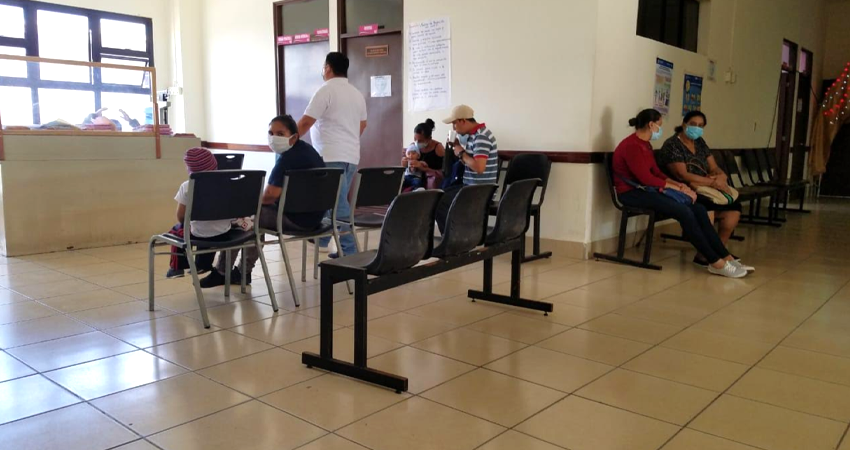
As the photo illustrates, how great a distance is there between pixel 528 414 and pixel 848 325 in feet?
6.95

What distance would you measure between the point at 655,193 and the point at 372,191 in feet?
6.94

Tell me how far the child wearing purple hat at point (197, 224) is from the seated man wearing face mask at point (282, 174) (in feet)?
0.50

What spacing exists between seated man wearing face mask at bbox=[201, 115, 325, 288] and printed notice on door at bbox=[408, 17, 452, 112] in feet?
6.62

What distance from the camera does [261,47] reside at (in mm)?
7270

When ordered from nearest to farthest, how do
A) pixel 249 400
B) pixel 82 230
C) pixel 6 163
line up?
pixel 249 400, pixel 6 163, pixel 82 230

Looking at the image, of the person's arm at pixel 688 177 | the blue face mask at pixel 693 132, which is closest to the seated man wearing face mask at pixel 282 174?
the person's arm at pixel 688 177

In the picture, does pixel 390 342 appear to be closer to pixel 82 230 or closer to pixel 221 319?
pixel 221 319

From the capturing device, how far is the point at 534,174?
4.78 metres

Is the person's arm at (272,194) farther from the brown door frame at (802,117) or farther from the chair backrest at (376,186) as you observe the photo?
the brown door frame at (802,117)

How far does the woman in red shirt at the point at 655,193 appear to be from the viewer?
4.40m

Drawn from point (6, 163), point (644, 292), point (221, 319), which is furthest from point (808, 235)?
point (6, 163)

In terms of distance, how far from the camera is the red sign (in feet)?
20.1

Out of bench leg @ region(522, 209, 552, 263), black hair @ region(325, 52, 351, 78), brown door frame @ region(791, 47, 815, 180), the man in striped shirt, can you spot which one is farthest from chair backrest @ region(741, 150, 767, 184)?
black hair @ region(325, 52, 351, 78)

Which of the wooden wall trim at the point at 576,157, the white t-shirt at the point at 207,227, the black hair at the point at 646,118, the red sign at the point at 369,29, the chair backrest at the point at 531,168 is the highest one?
the red sign at the point at 369,29
